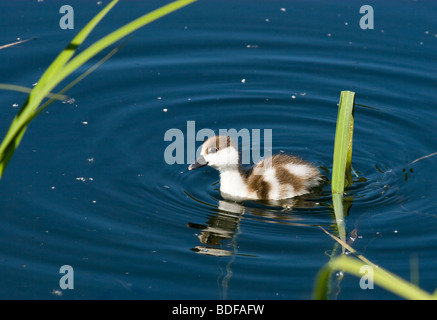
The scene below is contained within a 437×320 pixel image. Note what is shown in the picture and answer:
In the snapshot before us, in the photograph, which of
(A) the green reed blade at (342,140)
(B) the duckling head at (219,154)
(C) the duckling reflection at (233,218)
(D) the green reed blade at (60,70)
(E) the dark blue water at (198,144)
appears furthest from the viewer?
(B) the duckling head at (219,154)

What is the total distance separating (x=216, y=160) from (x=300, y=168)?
0.83m

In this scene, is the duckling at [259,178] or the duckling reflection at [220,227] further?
the duckling at [259,178]

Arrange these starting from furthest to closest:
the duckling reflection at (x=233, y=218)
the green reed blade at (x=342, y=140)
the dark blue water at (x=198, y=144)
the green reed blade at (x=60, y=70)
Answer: the duckling reflection at (x=233, y=218) → the green reed blade at (x=342, y=140) → the dark blue water at (x=198, y=144) → the green reed blade at (x=60, y=70)

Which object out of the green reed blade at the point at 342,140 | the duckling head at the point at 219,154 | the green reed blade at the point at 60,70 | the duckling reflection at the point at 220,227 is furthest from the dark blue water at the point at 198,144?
the green reed blade at the point at 60,70

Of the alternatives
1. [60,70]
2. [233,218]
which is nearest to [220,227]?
[233,218]

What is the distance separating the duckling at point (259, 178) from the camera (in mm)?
6719

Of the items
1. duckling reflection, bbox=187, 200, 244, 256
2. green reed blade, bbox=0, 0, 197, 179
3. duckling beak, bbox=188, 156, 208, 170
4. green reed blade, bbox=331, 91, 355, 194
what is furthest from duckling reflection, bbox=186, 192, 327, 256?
green reed blade, bbox=0, 0, 197, 179

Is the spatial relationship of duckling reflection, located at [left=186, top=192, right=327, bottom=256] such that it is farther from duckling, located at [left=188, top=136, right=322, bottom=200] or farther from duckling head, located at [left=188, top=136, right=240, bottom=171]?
duckling head, located at [left=188, top=136, right=240, bottom=171]

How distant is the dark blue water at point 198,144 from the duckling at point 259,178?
0.17m

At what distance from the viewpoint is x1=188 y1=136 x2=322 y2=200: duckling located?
22.0ft

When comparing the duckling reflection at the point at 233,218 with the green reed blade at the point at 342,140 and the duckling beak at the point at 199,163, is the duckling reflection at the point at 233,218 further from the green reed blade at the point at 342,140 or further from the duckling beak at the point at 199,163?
the green reed blade at the point at 342,140

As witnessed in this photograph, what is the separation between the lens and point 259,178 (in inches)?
272

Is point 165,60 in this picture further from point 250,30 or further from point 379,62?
point 379,62

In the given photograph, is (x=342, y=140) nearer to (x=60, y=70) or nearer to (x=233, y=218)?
(x=233, y=218)
